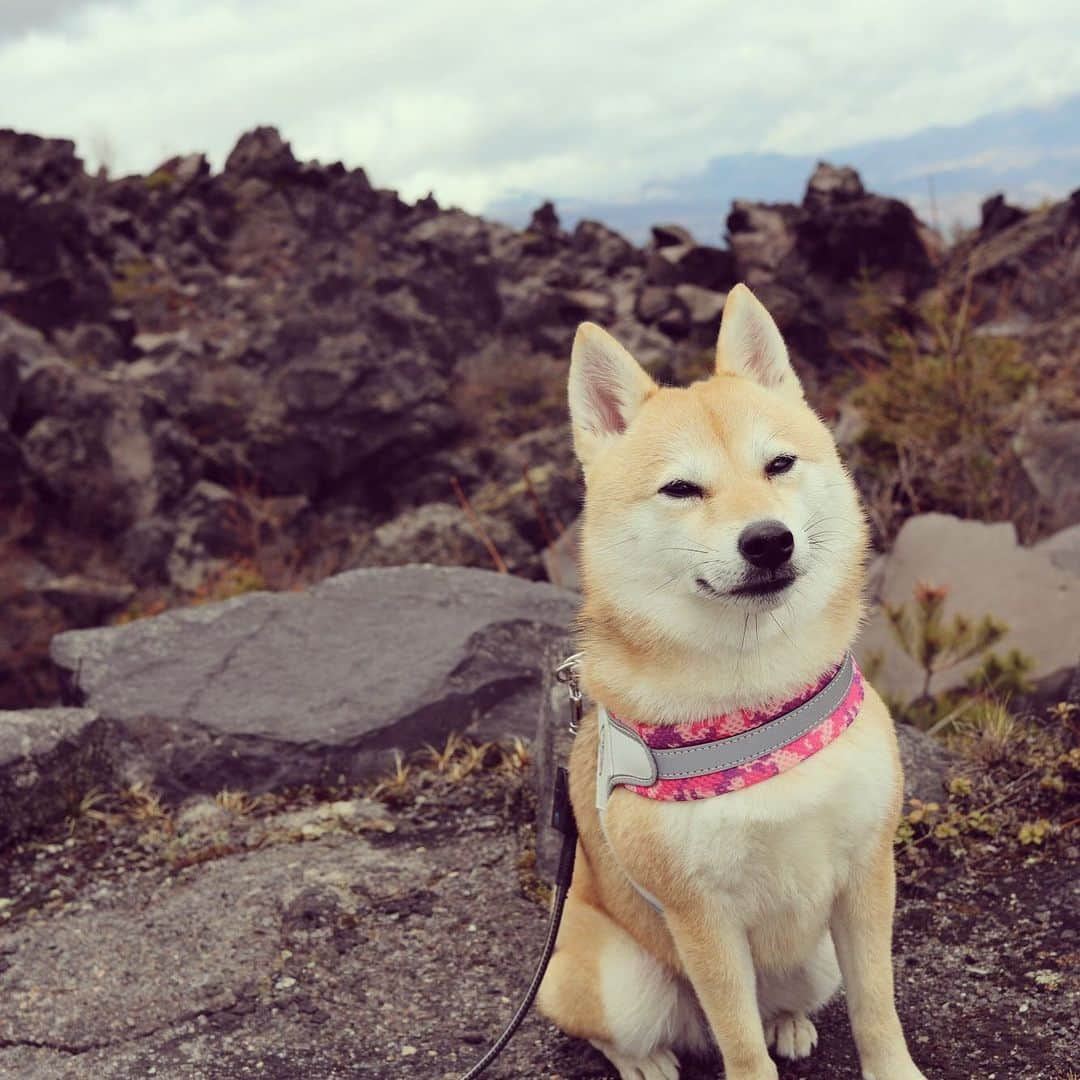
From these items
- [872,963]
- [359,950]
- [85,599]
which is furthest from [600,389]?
[85,599]

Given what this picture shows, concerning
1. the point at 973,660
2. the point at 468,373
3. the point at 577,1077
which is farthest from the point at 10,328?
the point at 577,1077

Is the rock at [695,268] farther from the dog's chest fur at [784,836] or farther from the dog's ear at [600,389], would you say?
the dog's chest fur at [784,836]

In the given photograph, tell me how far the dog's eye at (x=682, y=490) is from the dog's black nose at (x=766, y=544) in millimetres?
238

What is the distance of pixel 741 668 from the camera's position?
263 cm

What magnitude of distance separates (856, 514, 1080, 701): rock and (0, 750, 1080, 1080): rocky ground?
269 cm

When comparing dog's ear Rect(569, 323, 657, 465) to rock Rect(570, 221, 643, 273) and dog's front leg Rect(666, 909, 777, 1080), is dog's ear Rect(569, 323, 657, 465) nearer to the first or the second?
dog's front leg Rect(666, 909, 777, 1080)

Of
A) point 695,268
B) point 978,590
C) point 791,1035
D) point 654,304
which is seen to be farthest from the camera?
point 695,268

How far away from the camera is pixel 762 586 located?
97.3 inches

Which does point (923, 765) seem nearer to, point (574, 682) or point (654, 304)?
point (574, 682)

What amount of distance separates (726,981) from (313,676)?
3.58 m

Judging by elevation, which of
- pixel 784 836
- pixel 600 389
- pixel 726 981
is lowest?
pixel 726 981

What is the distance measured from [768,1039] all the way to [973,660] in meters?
3.90

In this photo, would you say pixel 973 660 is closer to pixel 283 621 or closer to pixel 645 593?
pixel 283 621

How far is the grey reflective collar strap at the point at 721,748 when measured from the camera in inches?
101
